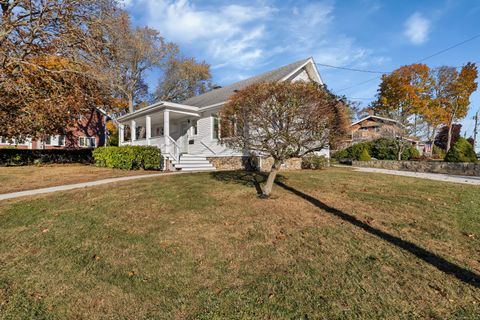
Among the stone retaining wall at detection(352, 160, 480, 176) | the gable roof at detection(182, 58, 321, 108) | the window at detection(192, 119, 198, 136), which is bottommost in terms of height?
the stone retaining wall at detection(352, 160, 480, 176)

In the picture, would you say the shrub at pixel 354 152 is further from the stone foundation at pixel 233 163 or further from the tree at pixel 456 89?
the tree at pixel 456 89

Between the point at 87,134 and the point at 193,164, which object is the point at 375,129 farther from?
the point at 87,134

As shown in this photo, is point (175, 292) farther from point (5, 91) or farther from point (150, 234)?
point (5, 91)

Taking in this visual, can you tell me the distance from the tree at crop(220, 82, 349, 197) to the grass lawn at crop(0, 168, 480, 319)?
1.44 meters

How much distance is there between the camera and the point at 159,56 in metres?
30.4

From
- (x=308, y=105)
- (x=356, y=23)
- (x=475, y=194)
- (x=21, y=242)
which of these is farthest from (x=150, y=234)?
(x=356, y=23)

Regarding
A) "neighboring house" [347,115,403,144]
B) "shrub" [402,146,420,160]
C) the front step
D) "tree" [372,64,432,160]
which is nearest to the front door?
the front step

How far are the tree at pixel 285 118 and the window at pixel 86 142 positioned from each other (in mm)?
31476

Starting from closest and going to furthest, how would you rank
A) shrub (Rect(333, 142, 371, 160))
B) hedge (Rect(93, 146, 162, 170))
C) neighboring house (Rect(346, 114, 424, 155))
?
hedge (Rect(93, 146, 162, 170)) → neighboring house (Rect(346, 114, 424, 155)) → shrub (Rect(333, 142, 371, 160))

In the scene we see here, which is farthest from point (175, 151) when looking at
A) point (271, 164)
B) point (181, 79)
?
point (181, 79)

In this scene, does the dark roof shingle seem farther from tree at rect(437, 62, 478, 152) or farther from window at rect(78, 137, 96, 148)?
tree at rect(437, 62, 478, 152)

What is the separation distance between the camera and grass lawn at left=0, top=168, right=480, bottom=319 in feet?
9.20

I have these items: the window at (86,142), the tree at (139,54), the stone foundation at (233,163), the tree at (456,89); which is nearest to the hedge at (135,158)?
the stone foundation at (233,163)

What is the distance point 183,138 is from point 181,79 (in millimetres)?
18774
